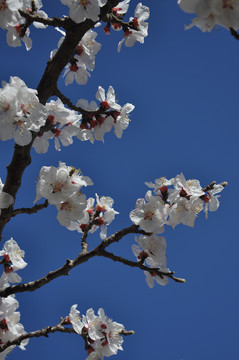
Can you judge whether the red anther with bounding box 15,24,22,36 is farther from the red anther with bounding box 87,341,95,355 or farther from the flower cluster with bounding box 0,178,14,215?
the red anther with bounding box 87,341,95,355

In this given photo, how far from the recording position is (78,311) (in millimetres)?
3369

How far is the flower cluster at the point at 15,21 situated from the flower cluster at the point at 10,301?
1.83m

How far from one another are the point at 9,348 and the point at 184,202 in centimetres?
213

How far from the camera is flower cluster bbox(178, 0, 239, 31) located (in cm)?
176

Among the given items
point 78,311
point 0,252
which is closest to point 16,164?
point 0,252

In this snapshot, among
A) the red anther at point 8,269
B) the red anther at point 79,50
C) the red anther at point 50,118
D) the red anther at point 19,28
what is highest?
the red anther at point 79,50

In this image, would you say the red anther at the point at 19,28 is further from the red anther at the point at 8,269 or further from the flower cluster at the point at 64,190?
the red anther at the point at 8,269

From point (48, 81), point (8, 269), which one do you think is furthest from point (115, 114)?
point (8, 269)

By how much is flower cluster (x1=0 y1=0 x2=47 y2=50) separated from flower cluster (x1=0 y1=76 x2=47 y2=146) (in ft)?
1.68

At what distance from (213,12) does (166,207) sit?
1.50 m

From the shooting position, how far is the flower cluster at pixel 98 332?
10.3 ft

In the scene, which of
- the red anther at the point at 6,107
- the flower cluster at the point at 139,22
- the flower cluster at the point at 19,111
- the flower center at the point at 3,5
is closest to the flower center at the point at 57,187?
the flower cluster at the point at 19,111

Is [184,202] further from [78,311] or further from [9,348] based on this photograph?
[9,348]

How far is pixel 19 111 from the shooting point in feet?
8.27
